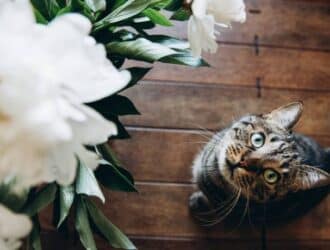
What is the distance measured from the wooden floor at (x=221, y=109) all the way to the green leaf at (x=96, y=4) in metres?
0.64

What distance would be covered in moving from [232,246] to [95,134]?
1021 mm

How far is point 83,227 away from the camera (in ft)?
2.99

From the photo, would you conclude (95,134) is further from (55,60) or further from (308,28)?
(308,28)

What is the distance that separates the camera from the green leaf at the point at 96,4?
34.4 inches

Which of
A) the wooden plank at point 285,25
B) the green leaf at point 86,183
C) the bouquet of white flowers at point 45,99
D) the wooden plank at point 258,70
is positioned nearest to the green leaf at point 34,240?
the green leaf at point 86,183

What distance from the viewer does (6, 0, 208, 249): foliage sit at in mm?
863

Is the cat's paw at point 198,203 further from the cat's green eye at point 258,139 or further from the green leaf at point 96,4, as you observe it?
the green leaf at point 96,4

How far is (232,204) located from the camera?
4.26 ft

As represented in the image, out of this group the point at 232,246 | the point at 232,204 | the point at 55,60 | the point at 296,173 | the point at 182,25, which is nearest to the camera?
the point at 55,60

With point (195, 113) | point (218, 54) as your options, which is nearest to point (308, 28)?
point (218, 54)

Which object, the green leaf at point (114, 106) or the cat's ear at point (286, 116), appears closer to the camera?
the green leaf at point (114, 106)

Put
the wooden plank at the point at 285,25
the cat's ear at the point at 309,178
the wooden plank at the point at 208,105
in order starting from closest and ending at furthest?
the cat's ear at the point at 309,178 → the wooden plank at the point at 208,105 → the wooden plank at the point at 285,25

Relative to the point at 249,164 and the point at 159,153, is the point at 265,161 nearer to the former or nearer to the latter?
the point at 249,164

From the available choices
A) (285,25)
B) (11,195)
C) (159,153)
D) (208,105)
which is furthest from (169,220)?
(11,195)
